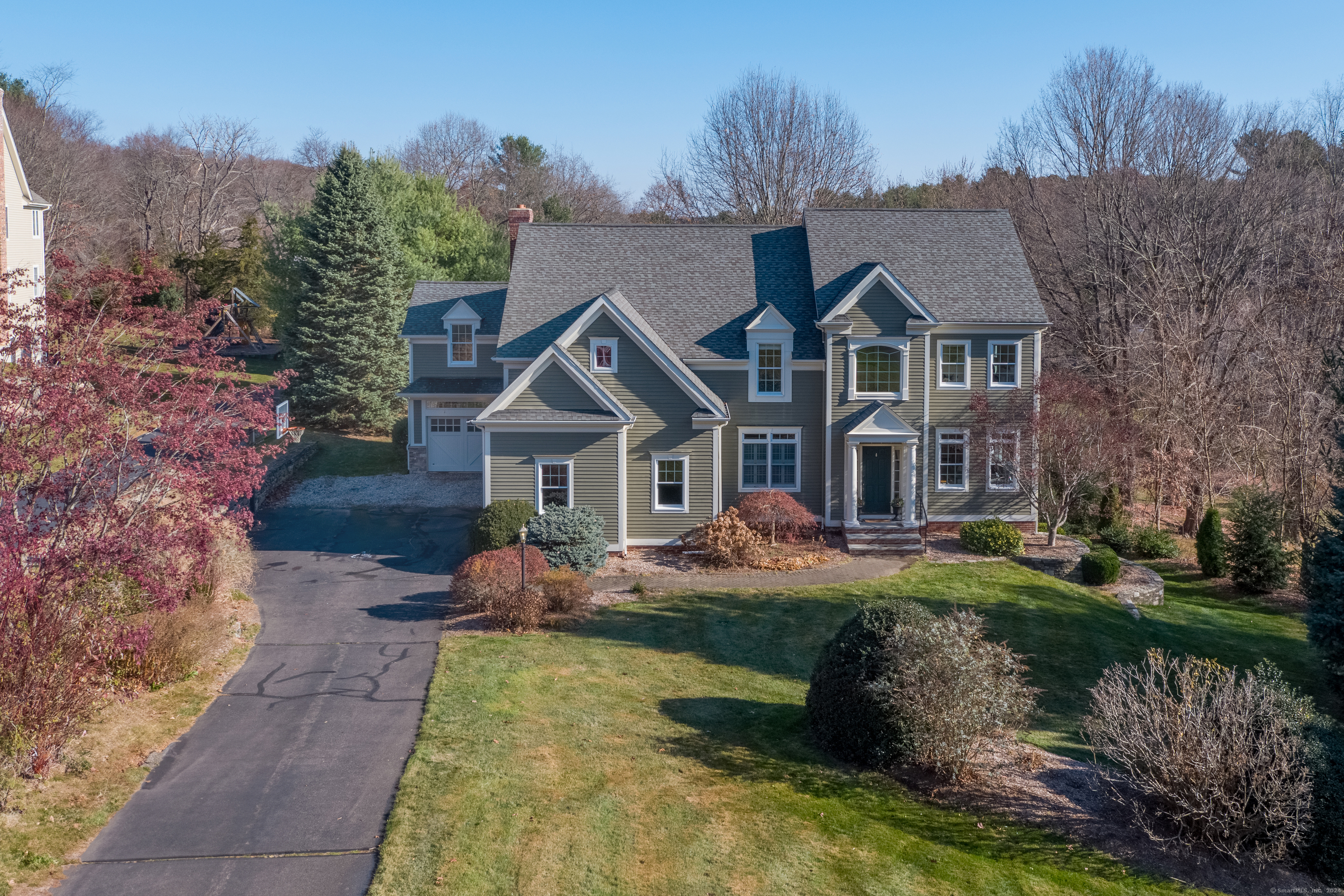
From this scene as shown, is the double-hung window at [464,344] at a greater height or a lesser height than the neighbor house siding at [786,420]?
greater

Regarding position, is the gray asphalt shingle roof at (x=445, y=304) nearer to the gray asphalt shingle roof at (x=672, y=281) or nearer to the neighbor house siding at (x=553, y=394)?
the gray asphalt shingle roof at (x=672, y=281)

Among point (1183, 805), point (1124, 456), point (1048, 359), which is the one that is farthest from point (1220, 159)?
point (1183, 805)

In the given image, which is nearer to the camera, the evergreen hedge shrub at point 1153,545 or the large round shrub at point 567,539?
the large round shrub at point 567,539

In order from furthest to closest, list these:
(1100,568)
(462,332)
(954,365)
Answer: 1. (462,332)
2. (954,365)
3. (1100,568)

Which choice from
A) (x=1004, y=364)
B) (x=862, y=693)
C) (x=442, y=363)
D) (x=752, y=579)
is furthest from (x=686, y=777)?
(x=442, y=363)

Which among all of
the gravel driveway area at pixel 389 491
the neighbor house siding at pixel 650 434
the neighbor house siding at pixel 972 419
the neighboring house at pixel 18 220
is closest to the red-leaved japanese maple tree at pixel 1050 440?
the neighbor house siding at pixel 972 419

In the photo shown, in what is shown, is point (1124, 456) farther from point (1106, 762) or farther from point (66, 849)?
point (66, 849)

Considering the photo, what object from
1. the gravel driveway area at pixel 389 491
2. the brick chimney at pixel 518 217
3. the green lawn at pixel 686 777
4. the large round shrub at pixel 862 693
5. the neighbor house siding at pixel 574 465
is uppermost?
the brick chimney at pixel 518 217

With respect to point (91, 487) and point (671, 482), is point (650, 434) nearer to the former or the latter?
point (671, 482)
